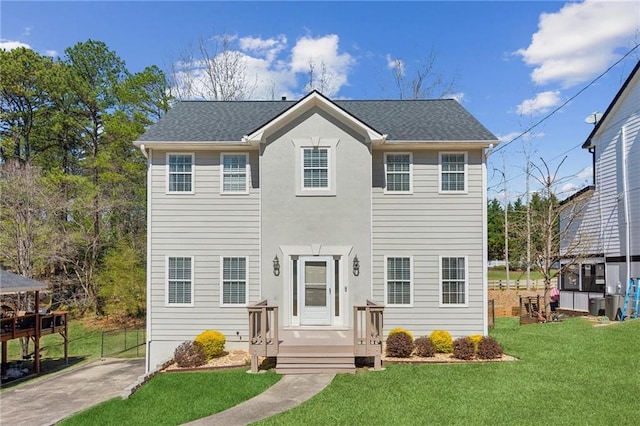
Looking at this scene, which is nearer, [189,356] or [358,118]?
[189,356]

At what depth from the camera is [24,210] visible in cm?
2078

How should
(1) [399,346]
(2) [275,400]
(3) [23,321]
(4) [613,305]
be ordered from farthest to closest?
(4) [613,305] < (3) [23,321] < (1) [399,346] < (2) [275,400]

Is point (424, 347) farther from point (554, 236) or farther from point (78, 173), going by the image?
point (78, 173)

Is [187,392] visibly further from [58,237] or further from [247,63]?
[247,63]

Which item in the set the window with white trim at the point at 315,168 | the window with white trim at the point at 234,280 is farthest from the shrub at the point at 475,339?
the window with white trim at the point at 234,280

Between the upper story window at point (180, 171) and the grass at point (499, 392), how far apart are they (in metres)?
7.38

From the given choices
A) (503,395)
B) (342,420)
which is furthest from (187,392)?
(503,395)

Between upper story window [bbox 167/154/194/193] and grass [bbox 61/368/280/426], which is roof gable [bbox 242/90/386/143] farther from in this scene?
grass [bbox 61/368/280/426]

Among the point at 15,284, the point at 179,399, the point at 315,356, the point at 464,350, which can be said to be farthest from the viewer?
the point at 15,284

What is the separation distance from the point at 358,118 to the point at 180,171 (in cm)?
566

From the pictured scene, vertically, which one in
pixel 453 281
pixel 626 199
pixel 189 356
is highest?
pixel 626 199

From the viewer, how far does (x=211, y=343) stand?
11305 millimetres

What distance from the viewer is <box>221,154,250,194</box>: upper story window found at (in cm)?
1275

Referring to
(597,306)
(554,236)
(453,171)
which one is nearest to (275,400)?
(453,171)
